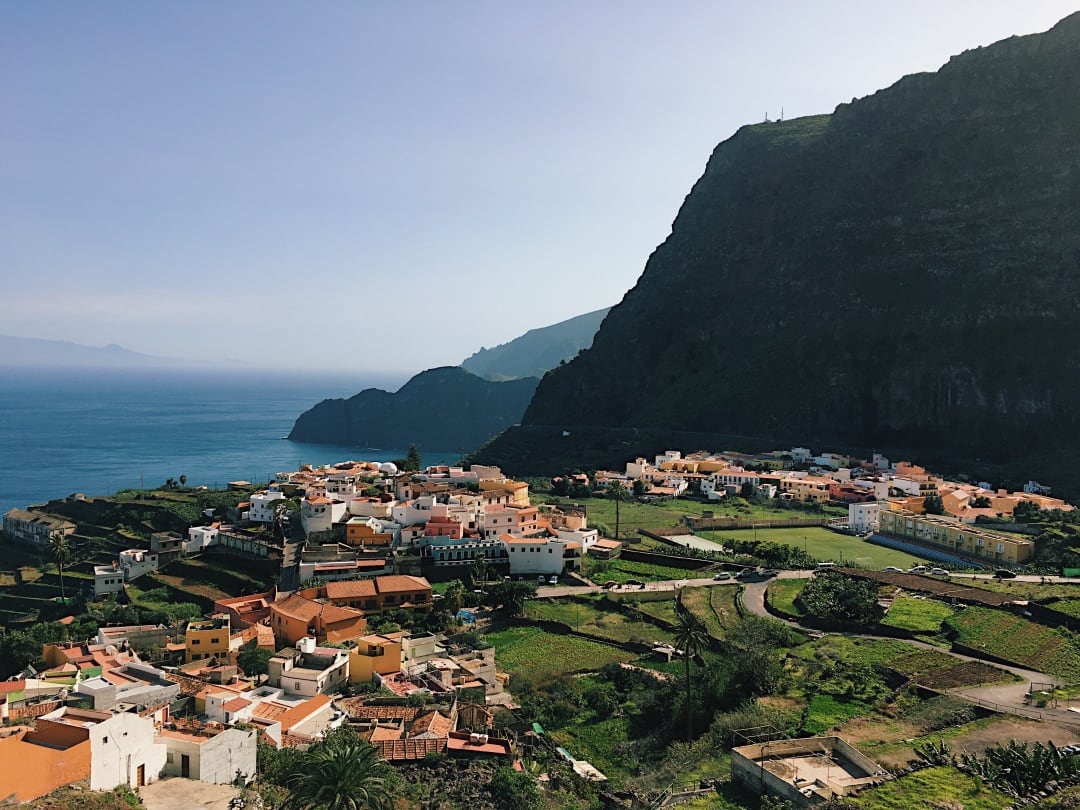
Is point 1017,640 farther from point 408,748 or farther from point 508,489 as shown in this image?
point 508,489

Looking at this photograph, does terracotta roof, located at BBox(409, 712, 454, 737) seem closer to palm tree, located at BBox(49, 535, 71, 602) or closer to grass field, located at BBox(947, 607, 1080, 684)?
grass field, located at BBox(947, 607, 1080, 684)

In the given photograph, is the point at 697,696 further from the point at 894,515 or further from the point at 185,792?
the point at 894,515

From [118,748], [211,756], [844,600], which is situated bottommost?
[844,600]

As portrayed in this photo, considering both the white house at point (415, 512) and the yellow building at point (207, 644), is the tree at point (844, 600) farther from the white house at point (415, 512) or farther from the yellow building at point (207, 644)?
the yellow building at point (207, 644)

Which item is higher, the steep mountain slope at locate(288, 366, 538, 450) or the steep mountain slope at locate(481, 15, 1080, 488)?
the steep mountain slope at locate(481, 15, 1080, 488)

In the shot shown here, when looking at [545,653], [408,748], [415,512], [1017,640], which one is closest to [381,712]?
[408,748]

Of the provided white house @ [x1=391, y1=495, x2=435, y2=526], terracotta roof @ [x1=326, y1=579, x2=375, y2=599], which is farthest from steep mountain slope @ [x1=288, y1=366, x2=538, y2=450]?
terracotta roof @ [x1=326, y1=579, x2=375, y2=599]

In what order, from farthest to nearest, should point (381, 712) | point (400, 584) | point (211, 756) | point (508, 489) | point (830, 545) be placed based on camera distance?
1. point (508, 489)
2. point (830, 545)
3. point (400, 584)
4. point (381, 712)
5. point (211, 756)

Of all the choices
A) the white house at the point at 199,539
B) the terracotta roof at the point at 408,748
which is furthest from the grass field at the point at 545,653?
the white house at the point at 199,539
